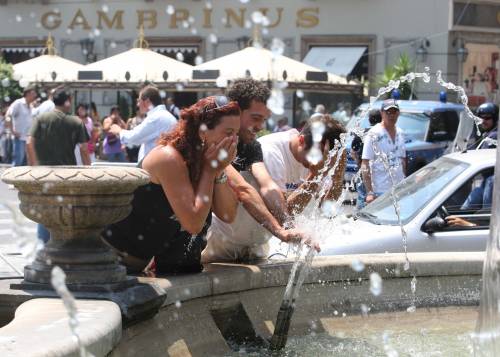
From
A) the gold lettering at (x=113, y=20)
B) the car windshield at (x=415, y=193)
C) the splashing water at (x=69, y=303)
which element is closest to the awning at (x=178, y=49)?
the gold lettering at (x=113, y=20)

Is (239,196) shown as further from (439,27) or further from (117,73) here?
(439,27)

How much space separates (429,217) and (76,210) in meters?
3.39

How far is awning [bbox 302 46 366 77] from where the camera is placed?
86.6 ft

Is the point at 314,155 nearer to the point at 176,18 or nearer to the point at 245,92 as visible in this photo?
the point at 245,92

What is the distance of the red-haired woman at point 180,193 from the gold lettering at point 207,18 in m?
24.5

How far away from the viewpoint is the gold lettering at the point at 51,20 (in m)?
30.3

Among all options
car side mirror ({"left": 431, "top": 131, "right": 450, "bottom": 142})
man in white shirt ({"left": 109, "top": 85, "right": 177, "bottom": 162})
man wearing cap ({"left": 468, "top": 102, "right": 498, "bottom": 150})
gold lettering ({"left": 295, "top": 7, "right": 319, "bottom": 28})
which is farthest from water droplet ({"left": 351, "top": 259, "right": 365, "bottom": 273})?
gold lettering ({"left": 295, "top": 7, "right": 319, "bottom": 28})

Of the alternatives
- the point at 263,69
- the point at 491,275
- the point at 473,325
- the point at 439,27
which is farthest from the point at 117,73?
the point at 491,275

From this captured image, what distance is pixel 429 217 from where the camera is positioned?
6523 mm

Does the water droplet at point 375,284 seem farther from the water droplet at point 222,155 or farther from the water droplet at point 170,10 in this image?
the water droplet at point 170,10

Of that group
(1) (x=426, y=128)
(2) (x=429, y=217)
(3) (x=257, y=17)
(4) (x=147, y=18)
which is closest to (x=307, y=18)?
(3) (x=257, y=17)

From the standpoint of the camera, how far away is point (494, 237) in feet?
12.4

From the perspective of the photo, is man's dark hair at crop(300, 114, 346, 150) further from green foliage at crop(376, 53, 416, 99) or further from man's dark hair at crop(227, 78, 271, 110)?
green foliage at crop(376, 53, 416, 99)

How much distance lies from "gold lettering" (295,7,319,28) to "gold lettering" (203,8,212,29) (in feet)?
9.12
